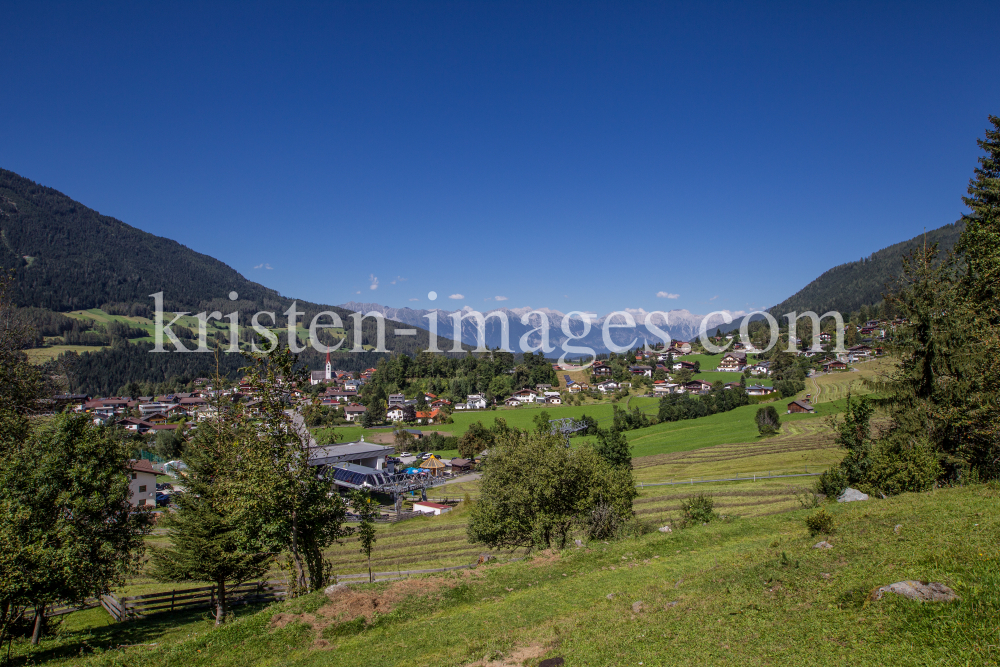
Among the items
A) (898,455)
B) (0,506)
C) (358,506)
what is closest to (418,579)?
(358,506)

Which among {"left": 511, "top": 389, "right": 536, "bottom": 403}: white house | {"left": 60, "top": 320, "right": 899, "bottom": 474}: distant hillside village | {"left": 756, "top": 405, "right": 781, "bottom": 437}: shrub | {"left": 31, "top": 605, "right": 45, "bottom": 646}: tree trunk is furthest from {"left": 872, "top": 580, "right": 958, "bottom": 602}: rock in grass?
{"left": 511, "top": 389, "right": 536, "bottom": 403}: white house

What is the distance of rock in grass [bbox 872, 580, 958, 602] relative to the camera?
727 centimetres

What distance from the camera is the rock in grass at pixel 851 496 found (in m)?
19.3

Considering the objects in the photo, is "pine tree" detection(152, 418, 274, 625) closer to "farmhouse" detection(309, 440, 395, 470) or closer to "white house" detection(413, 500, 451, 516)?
"white house" detection(413, 500, 451, 516)

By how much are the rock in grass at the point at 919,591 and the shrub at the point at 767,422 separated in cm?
6999

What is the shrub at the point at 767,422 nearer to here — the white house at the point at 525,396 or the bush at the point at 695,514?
the bush at the point at 695,514

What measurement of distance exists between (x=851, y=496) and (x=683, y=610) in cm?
1456

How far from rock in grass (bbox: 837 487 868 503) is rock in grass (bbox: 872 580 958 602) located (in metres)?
13.3

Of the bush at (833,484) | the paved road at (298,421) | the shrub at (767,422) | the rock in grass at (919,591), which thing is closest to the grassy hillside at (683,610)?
the rock in grass at (919,591)

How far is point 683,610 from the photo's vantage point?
983 centimetres

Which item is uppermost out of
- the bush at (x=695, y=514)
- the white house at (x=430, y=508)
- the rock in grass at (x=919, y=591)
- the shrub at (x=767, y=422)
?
the rock in grass at (x=919, y=591)

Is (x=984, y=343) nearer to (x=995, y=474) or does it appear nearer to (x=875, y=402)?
(x=995, y=474)

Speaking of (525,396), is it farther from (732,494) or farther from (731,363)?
(732,494)

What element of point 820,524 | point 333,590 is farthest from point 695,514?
point 333,590
